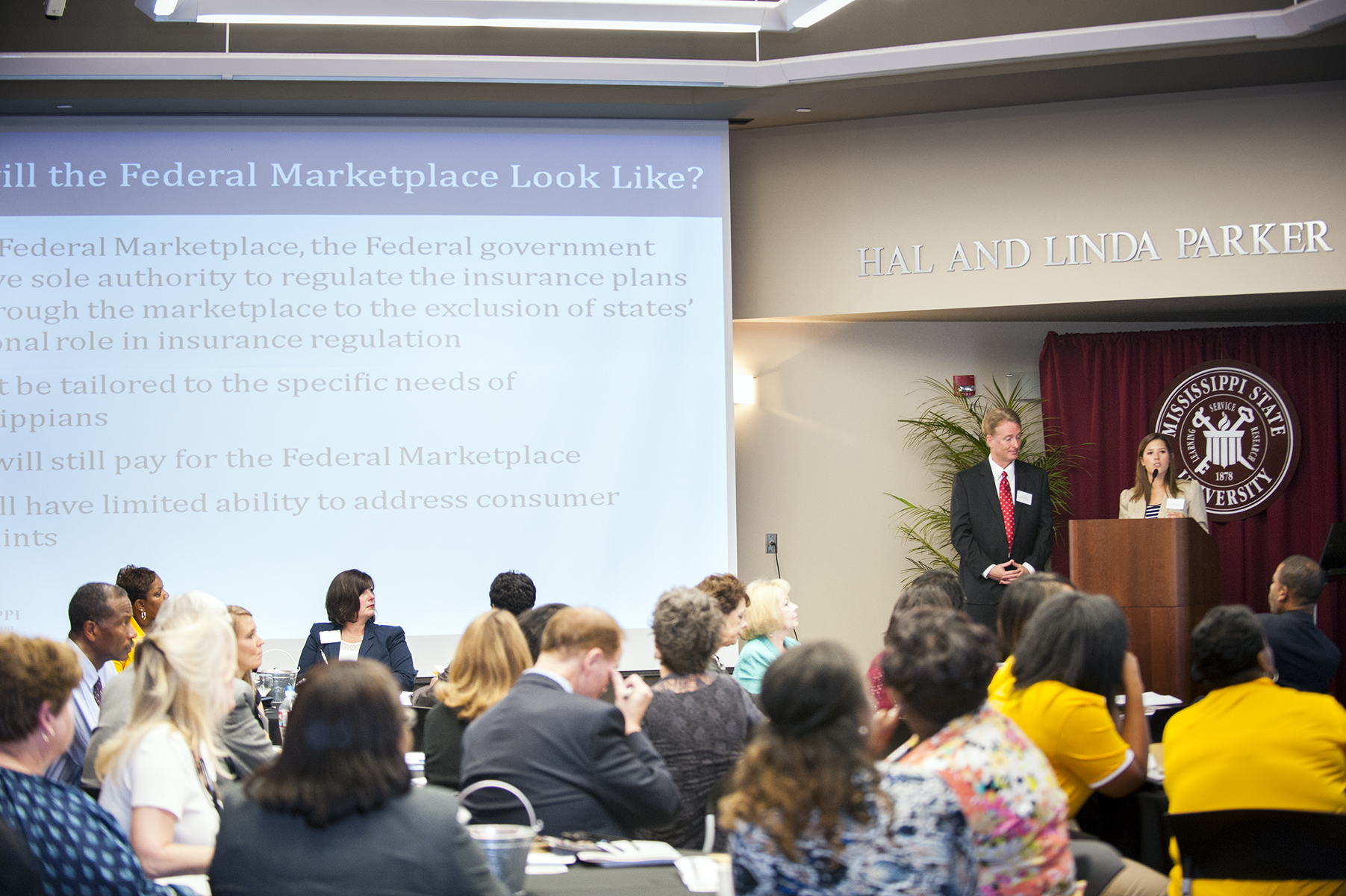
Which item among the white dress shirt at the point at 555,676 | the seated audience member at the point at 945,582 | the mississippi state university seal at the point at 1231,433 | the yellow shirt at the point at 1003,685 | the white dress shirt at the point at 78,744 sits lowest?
the white dress shirt at the point at 78,744

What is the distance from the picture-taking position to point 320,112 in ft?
21.7

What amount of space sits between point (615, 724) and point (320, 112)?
5.12 meters

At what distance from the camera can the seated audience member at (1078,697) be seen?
2801 mm

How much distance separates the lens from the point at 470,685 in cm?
331

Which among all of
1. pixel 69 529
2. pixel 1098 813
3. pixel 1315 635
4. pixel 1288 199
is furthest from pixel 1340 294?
pixel 69 529

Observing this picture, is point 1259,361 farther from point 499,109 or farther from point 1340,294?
point 499,109

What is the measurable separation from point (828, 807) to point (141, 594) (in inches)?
185

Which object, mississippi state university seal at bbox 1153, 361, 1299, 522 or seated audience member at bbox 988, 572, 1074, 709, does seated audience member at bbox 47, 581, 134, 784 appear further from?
mississippi state university seal at bbox 1153, 361, 1299, 522

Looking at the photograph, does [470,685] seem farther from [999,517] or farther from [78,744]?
[999,517]

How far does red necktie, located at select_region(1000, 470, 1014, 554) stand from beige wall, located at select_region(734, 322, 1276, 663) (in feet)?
3.09

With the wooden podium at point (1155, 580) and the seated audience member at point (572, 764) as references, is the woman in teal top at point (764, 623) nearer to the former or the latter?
the seated audience member at point (572, 764)

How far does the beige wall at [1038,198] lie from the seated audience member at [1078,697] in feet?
14.2

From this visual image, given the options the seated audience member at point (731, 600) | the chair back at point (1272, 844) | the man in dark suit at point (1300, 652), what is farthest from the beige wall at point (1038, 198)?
the chair back at point (1272, 844)

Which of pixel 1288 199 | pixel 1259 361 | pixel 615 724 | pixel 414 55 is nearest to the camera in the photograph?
pixel 615 724
